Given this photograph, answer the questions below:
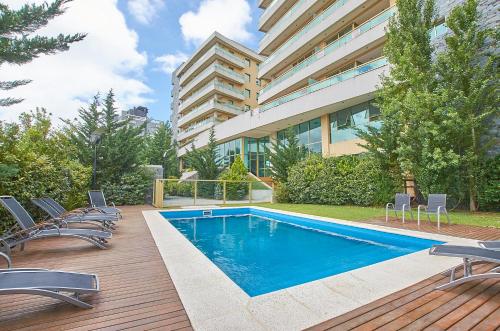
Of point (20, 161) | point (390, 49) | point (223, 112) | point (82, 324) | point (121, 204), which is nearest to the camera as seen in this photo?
point (82, 324)

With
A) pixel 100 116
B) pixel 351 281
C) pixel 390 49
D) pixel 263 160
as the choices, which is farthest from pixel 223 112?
pixel 351 281

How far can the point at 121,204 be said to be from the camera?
1383 centimetres

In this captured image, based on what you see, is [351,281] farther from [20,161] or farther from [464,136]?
[464,136]

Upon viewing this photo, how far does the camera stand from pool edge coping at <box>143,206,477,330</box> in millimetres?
2363

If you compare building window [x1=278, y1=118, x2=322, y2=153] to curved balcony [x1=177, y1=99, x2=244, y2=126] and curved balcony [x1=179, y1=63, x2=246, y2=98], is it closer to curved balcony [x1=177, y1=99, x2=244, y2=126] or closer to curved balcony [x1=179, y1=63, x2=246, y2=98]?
curved balcony [x1=177, y1=99, x2=244, y2=126]

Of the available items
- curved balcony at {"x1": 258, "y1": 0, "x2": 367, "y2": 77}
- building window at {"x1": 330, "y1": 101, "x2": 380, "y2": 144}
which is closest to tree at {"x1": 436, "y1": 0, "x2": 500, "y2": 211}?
building window at {"x1": 330, "y1": 101, "x2": 380, "y2": 144}

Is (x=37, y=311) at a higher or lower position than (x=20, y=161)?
lower

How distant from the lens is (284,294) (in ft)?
9.53

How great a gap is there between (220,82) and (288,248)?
31070 millimetres

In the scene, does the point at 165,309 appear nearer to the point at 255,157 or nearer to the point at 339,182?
the point at 339,182

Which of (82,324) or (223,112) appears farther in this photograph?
(223,112)

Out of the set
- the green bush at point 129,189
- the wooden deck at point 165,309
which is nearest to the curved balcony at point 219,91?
the green bush at point 129,189

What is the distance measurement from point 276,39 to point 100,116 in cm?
1884

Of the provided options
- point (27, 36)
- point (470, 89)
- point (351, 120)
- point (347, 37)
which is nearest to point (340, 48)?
point (347, 37)
